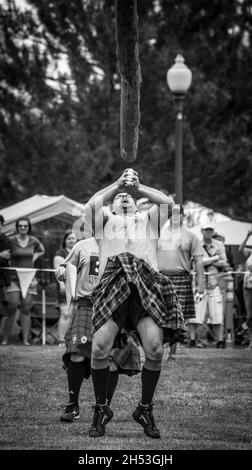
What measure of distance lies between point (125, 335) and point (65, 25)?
11.4 m

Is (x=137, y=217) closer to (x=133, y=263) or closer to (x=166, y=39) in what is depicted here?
(x=133, y=263)

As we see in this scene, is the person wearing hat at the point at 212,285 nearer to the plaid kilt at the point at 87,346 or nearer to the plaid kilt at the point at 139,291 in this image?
the plaid kilt at the point at 87,346

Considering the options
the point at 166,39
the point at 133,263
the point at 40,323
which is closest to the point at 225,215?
the point at 166,39

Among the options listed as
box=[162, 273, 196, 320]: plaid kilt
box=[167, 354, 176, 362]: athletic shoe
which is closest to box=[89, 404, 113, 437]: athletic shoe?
box=[162, 273, 196, 320]: plaid kilt

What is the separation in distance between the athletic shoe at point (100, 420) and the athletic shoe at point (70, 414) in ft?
1.56

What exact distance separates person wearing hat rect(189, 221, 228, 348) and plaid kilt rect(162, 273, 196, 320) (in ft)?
6.43

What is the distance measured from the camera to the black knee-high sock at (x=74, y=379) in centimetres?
597

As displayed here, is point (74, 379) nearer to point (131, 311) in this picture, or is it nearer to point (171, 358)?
point (131, 311)

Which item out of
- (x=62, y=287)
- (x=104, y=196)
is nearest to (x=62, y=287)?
(x=62, y=287)

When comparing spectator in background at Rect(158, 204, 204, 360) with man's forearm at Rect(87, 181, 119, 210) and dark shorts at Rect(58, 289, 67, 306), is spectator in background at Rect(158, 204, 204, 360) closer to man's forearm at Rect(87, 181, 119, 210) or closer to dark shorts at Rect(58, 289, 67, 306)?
dark shorts at Rect(58, 289, 67, 306)

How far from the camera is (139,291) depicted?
5.37m

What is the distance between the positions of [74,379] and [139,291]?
36.6 inches

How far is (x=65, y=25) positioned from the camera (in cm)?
1647

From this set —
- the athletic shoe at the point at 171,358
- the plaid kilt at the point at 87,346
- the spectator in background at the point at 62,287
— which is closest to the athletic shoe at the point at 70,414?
the plaid kilt at the point at 87,346
